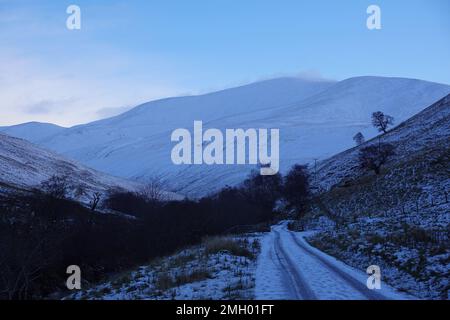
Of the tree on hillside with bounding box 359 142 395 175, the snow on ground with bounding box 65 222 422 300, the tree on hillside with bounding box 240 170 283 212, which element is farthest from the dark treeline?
the tree on hillside with bounding box 359 142 395 175

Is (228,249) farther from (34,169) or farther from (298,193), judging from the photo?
(34,169)

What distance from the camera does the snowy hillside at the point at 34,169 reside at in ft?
371

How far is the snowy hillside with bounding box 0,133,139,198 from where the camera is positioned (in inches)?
4455

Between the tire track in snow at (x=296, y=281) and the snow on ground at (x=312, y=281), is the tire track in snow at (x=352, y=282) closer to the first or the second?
the snow on ground at (x=312, y=281)

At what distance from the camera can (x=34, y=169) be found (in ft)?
447

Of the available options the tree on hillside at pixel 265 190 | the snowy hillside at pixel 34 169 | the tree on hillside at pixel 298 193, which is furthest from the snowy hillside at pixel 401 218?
the snowy hillside at pixel 34 169

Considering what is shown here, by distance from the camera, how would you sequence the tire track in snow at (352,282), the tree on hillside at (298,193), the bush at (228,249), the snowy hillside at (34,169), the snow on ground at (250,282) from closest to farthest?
the tire track in snow at (352,282), the snow on ground at (250,282), the bush at (228,249), the tree on hillside at (298,193), the snowy hillside at (34,169)

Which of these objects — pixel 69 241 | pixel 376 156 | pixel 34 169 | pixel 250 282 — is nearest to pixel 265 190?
pixel 376 156

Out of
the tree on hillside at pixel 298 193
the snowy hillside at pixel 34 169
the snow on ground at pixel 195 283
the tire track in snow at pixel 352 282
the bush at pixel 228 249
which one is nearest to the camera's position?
the tire track in snow at pixel 352 282

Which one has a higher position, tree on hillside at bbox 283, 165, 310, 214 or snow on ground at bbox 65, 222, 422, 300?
tree on hillside at bbox 283, 165, 310, 214

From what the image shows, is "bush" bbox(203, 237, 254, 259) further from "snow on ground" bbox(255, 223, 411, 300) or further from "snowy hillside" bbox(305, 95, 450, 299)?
"snowy hillside" bbox(305, 95, 450, 299)

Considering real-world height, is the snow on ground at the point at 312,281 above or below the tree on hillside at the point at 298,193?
below
